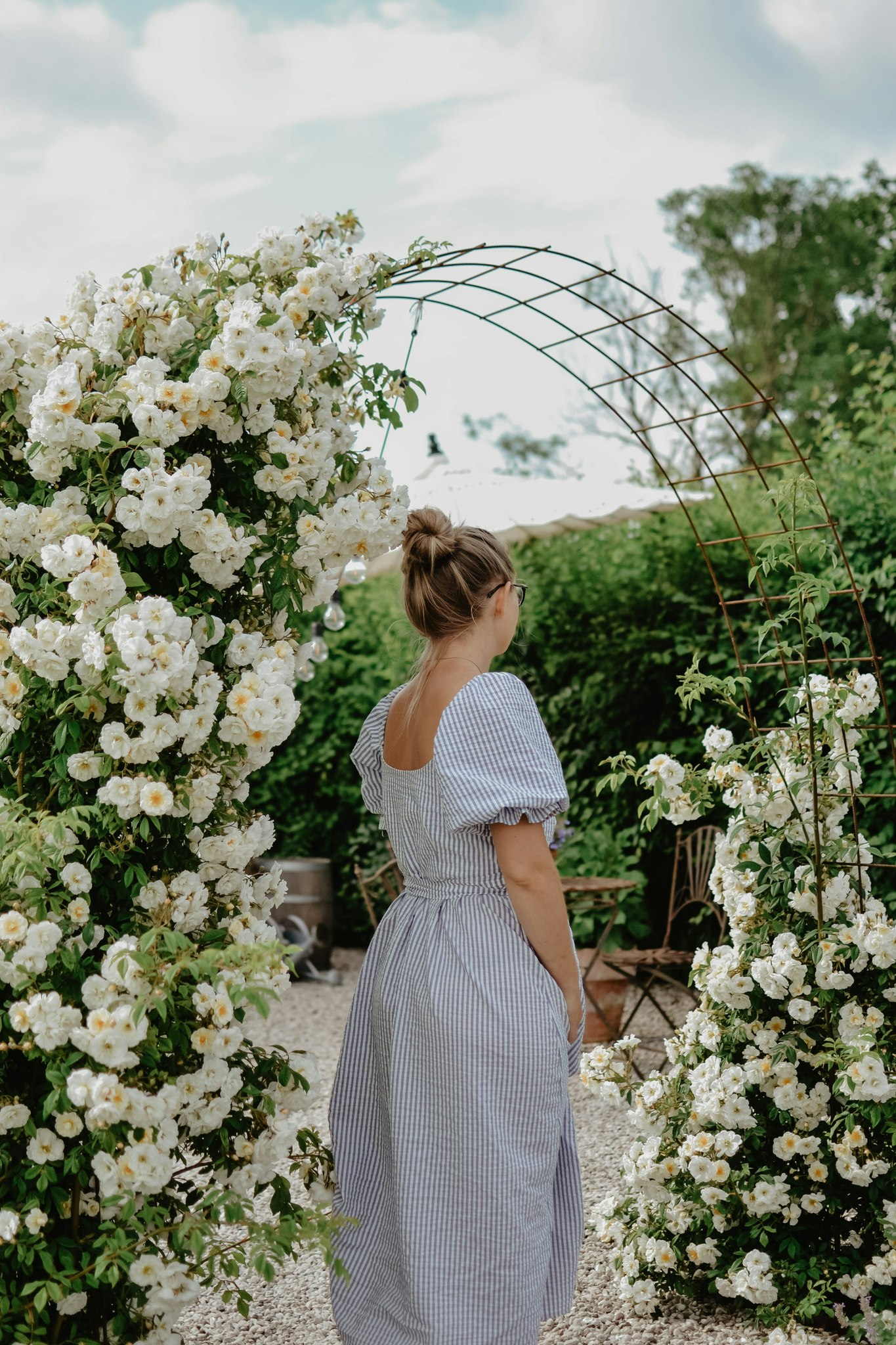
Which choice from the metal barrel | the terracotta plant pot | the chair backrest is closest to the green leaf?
the chair backrest

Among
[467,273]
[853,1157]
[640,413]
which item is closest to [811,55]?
[640,413]

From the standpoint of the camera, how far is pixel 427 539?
2.09m

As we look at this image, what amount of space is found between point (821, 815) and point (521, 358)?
46.8 ft

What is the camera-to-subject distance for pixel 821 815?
8.23 ft

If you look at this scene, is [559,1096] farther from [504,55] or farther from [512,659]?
[504,55]

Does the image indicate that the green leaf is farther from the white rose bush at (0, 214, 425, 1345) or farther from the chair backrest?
the chair backrest

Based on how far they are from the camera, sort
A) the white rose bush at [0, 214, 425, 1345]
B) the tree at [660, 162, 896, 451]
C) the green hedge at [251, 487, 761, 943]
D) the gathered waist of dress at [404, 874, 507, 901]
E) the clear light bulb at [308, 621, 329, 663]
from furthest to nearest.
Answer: the tree at [660, 162, 896, 451] < the clear light bulb at [308, 621, 329, 663] < the green hedge at [251, 487, 761, 943] < the gathered waist of dress at [404, 874, 507, 901] < the white rose bush at [0, 214, 425, 1345]

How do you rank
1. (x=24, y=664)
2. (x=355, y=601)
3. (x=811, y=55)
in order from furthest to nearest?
(x=811, y=55) → (x=355, y=601) → (x=24, y=664)

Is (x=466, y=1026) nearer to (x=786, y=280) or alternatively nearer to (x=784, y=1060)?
(x=784, y=1060)

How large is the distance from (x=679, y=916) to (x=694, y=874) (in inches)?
23.1

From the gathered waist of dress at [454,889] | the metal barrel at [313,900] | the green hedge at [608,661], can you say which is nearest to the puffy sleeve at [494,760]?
the gathered waist of dress at [454,889]

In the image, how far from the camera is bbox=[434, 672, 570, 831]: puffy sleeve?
1.89 meters

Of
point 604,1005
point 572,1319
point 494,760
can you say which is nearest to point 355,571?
point 494,760

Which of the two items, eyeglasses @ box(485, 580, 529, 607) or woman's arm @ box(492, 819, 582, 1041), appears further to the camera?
eyeglasses @ box(485, 580, 529, 607)
